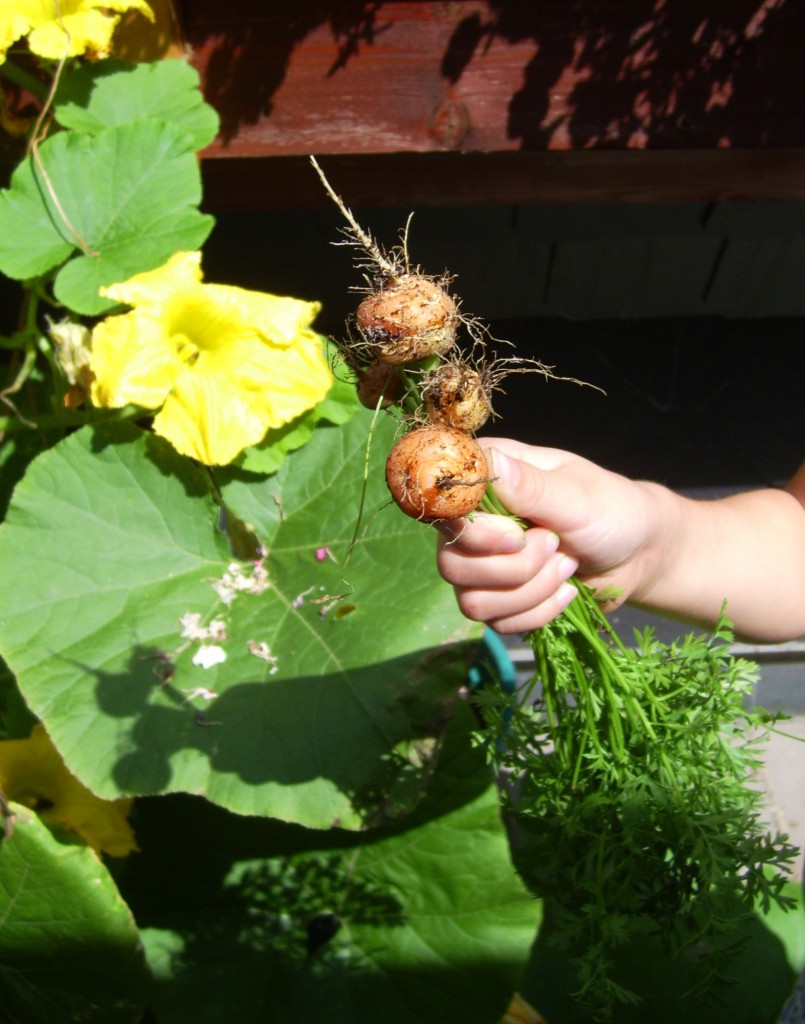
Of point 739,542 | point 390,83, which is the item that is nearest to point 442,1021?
point 739,542

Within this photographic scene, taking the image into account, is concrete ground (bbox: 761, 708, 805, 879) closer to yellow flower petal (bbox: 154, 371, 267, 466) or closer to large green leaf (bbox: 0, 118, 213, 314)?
yellow flower petal (bbox: 154, 371, 267, 466)

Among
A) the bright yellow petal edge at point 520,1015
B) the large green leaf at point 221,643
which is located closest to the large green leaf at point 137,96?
the large green leaf at point 221,643

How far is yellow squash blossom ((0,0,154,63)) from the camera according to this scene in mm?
1188

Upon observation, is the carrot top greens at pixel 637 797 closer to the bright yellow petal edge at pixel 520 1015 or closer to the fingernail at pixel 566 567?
the fingernail at pixel 566 567

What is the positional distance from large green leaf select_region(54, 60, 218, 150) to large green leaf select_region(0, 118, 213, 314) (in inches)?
3.5

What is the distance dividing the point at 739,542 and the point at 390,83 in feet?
3.23

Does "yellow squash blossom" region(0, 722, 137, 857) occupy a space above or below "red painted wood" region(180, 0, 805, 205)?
below

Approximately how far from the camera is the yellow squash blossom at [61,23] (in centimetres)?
119

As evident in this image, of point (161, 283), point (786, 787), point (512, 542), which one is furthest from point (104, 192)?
point (786, 787)

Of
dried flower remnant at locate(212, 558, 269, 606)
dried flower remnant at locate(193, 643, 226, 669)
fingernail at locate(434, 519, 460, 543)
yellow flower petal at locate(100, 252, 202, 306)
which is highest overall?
yellow flower petal at locate(100, 252, 202, 306)

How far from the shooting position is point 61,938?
1.11 meters

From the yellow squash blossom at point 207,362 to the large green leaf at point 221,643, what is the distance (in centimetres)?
10

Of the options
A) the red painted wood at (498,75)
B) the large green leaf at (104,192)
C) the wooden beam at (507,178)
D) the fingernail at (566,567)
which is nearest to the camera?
the fingernail at (566,567)

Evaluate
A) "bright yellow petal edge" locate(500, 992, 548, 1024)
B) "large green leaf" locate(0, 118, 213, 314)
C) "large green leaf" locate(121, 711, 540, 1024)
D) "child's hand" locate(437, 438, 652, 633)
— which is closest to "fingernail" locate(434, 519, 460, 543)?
"child's hand" locate(437, 438, 652, 633)
